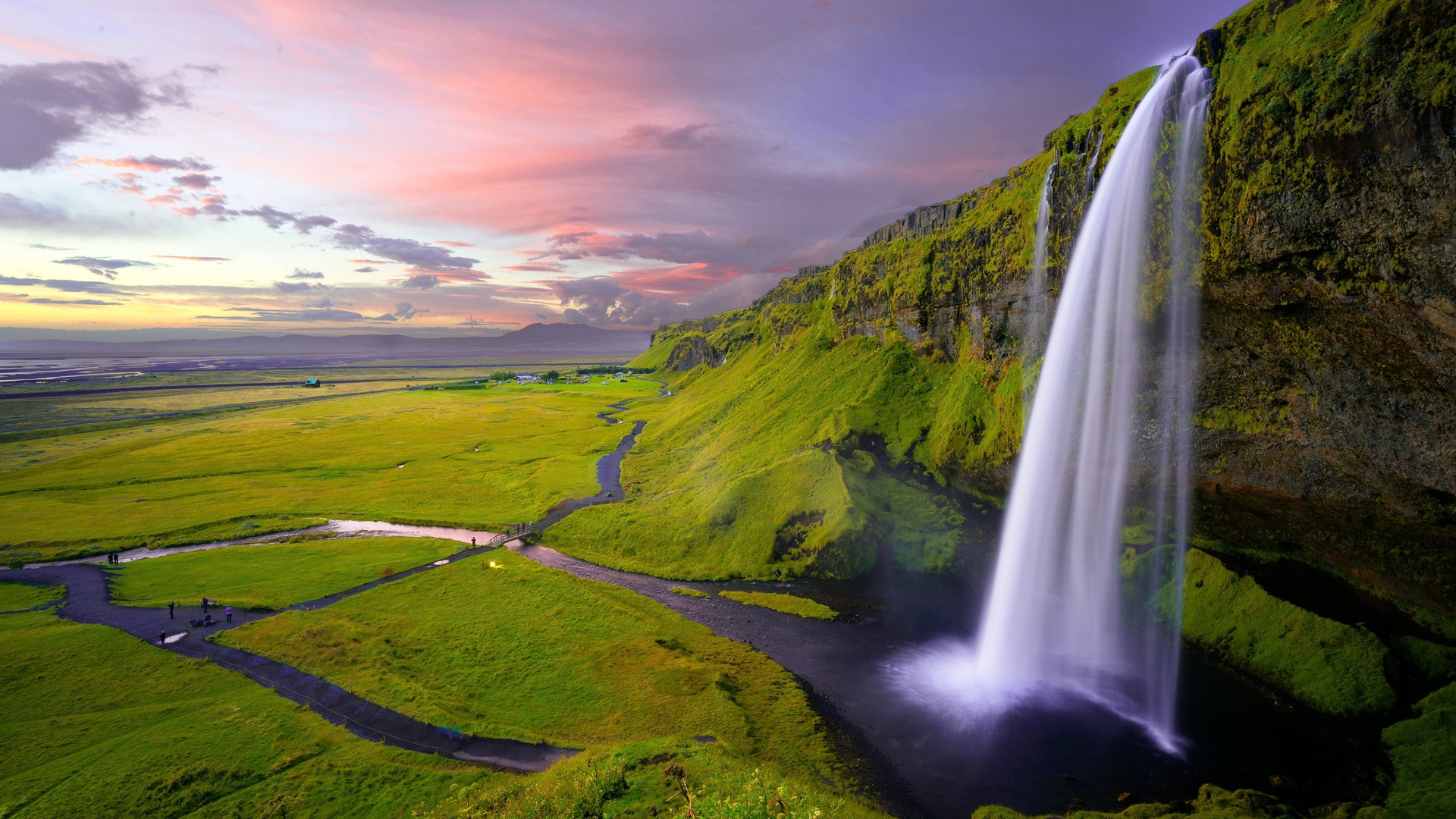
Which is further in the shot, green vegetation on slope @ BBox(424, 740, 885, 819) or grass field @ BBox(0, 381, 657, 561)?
grass field @ BBox(0, 381, 657, 561)

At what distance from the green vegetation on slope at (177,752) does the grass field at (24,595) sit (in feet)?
51.5

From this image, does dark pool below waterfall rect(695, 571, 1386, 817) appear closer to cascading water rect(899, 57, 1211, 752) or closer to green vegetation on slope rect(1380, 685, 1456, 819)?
green vegetation on slope rect(1380, 685, 1456, 819)

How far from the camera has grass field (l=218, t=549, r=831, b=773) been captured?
3198 cm

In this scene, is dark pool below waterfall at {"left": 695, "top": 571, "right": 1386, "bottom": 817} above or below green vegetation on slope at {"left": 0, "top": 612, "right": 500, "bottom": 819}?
above

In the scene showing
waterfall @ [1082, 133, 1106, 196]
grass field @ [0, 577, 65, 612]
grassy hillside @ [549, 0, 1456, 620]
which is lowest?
grass field @ [0, 577, 65, 612]

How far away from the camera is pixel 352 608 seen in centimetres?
4741

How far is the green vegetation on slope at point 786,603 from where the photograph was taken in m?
46.0

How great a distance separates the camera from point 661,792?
24.4m

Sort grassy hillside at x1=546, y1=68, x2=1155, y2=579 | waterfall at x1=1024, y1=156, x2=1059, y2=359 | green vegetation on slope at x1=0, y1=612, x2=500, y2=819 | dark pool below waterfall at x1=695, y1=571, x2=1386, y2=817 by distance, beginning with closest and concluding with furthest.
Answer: dark pool below waterfall at x1=695, y1=571, x2=1386, y2=817
green vegetation on slope at x1=0, y1=612, x2=500, y2=819
waterfall at x1=1024, y1=156, x2=1059, y2=359
grassy hillside at x1=546, y1=68, x2=1155, y2=579

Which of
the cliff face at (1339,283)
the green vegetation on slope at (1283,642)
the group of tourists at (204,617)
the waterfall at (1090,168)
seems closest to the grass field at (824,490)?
the green vegetation on slope at (1283,642)

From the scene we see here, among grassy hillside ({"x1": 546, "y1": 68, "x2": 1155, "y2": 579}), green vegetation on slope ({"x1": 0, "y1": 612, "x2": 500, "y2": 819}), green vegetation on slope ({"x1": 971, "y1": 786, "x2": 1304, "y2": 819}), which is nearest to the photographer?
green vegetation on slope ({"x1": 971, "y1": 786, "x2": 1304, "y2": 819})

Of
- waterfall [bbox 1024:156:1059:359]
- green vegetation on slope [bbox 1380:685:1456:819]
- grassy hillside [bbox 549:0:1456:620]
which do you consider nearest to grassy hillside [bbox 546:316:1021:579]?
grassy hillside [bbox 549:0:1456:620]

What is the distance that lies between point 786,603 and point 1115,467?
90.9ft

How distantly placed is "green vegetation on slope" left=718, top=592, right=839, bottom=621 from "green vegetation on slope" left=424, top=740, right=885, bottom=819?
1859 cm
